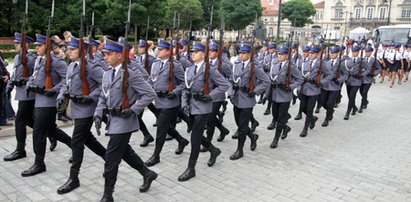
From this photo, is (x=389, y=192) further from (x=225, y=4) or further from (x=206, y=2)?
(x=206, y=2)

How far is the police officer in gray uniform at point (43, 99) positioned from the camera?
5691 millimetres

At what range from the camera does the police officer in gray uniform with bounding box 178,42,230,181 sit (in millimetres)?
5969

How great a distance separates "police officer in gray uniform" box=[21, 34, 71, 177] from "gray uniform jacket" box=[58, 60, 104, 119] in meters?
0.40

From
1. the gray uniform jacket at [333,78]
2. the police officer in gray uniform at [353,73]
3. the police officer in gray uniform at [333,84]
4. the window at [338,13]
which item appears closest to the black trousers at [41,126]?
the gray uniform jacket at [333,78]

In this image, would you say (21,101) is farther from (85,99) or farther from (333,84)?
(333,84)

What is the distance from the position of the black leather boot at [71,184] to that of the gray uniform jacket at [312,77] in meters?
5.54

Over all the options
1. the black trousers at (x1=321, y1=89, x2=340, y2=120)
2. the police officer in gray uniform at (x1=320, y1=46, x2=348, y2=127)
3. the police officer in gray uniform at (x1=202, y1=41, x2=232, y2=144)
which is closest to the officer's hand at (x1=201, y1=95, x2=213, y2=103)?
the police officer in gray uniform at (x1=202, y1=41, x2=232, y2=144)

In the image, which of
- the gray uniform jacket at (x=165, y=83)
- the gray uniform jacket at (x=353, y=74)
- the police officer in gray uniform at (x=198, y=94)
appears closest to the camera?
the police officer in gray uniform at (x=198, y=94)

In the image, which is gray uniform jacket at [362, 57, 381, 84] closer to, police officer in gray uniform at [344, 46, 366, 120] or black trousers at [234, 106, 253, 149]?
police officer in gray uniform at [344, 46, 366, 120]

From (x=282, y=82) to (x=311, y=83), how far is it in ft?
4.49

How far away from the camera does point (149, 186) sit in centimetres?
553

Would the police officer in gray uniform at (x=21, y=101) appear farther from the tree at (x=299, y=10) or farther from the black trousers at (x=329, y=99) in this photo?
the tree at (x=299, y=10)

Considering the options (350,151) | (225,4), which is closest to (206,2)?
(225,4)

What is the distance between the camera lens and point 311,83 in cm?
911
